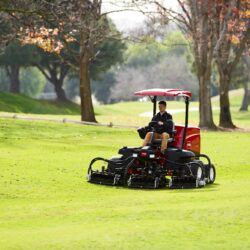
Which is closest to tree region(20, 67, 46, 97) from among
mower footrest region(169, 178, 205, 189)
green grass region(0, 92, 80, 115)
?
green grass region(0, 92, 80, 115)

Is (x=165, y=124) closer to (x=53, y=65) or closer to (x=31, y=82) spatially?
(x=53, y=65)

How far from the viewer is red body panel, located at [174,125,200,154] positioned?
899 inches

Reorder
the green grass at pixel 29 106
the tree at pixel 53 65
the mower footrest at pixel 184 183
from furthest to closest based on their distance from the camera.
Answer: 1. the tree at pixel 53 65
2. the green grass at pixel 29 106
3. the mower footrest at pixel 184 183

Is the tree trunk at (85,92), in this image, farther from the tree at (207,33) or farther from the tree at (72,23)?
the tree at (207,33)

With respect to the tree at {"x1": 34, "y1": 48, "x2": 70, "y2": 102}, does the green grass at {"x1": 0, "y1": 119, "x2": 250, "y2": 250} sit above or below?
below

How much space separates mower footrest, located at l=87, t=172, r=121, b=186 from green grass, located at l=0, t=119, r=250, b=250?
0.90ft

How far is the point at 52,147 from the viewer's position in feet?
111

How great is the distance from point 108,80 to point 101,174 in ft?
444

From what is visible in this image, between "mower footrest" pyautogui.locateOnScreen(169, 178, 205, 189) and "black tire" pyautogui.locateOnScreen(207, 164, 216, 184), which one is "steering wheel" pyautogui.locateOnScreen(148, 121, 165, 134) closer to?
"mower footrest" pyautogui.locateOnScreen(169, 178, 205, 189)

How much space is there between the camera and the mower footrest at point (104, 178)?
71.9 ft

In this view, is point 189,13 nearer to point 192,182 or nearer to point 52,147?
point 52,147

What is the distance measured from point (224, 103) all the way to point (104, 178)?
34.8 meters

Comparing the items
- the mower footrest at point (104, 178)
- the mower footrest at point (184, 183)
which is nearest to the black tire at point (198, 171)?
the mower footrest at point (184, 183)

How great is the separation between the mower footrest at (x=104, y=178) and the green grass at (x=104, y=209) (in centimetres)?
27
